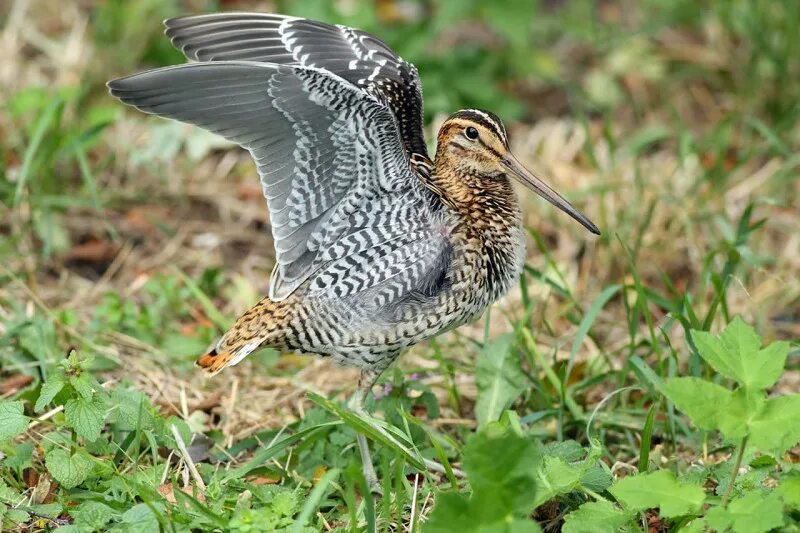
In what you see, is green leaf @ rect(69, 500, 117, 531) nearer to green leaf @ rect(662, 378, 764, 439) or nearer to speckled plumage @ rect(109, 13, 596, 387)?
speckled plumage @ rect(109, 13, 596, 387)

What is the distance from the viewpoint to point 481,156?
14.1 feet

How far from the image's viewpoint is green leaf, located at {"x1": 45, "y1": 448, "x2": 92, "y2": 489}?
11.5 ft

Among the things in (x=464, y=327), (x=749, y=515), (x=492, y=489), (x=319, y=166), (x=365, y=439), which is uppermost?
(x=319, y=166)

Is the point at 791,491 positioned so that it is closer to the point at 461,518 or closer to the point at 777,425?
the point at 777,425

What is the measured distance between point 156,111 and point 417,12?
4.14 meters

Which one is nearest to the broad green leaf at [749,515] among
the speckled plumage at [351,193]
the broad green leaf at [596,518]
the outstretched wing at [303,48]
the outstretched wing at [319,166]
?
the broad green leaf at [596,518]

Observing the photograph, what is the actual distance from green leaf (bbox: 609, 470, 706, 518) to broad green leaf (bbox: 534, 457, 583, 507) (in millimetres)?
163

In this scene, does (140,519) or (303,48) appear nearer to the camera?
(140,519)

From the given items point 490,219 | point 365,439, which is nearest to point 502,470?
point 365,439

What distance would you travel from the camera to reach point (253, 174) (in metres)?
6.39

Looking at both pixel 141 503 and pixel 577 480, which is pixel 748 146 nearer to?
pixel 577 480

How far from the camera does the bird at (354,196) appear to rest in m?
3.68

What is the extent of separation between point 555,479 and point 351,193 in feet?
4.10

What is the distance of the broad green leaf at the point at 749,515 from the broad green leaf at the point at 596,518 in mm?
273
